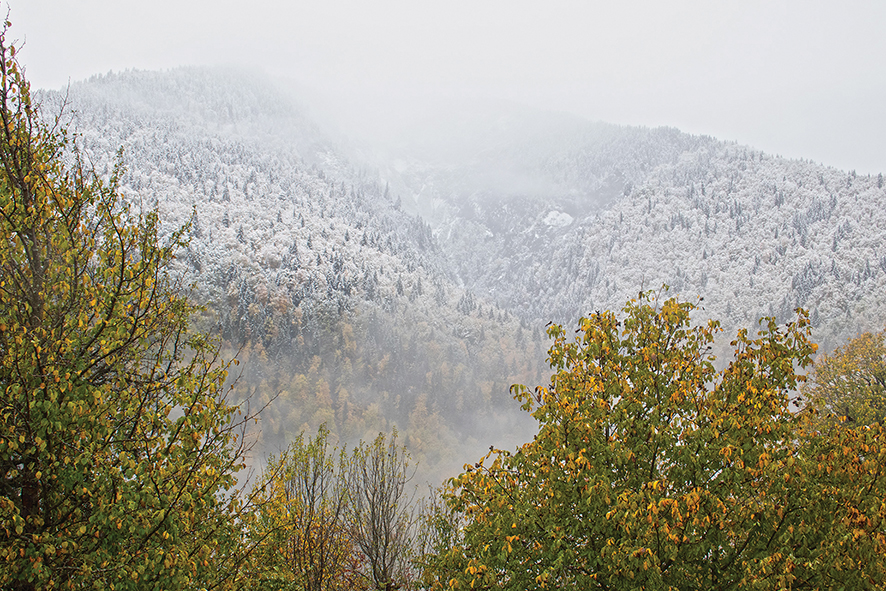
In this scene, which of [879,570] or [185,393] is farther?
[185,393]

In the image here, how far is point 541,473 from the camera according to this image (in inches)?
338

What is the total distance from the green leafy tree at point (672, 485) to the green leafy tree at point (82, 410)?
3.86m

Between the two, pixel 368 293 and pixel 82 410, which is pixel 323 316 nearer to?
pixel 368 293

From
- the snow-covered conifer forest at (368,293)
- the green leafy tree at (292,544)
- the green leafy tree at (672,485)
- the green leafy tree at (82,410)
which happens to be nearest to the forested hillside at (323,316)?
the snow-covered conifer forest at (368,293)

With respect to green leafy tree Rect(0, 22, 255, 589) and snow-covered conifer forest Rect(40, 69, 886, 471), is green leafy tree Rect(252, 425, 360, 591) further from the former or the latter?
snow-covered conifer forest Rect(40, 69, 886, 471)

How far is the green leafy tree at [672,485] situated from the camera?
679 centimetres

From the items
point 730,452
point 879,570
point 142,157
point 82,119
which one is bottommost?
point 879,570

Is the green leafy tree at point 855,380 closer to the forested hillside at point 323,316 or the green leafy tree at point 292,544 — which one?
the green leafy tree at point 292,544

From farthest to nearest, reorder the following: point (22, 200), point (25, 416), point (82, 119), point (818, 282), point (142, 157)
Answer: point (82, 119), point (142, 157), point (818, 282), point (22, 200), point (25, 416)

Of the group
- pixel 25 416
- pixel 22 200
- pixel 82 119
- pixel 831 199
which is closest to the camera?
pixel 25 416

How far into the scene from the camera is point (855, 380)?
87.2ft

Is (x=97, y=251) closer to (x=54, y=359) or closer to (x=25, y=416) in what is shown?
(x=54, y=359)

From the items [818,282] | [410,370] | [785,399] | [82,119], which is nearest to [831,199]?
[818,282]

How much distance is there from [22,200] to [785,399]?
10804 mm
